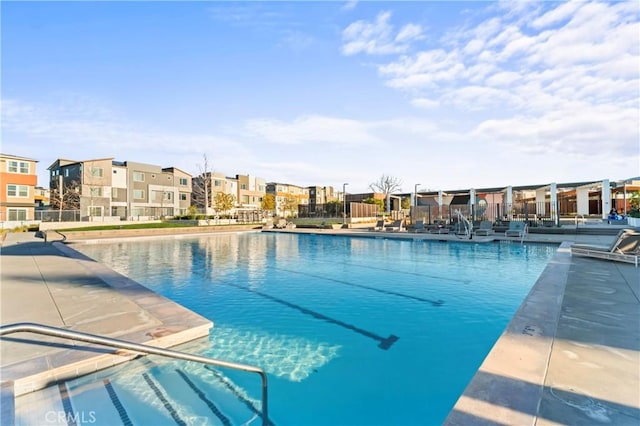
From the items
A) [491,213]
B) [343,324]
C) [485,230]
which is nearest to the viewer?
[343,324]

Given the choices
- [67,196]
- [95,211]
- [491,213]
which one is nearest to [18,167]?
[67,196]

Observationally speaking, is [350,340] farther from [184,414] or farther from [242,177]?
[242,177]

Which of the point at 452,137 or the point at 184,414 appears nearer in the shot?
the point at 184,414

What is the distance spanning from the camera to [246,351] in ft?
14.0

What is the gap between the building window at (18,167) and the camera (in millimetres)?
28016

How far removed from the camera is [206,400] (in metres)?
3.17

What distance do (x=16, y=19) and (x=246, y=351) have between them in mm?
11239

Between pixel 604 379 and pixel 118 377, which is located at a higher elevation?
pixel 604 379

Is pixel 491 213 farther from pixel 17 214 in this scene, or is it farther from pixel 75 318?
pixel 17 214

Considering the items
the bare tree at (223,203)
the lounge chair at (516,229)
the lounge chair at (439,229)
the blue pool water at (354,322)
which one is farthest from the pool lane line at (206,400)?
the bare tree at (223,203)

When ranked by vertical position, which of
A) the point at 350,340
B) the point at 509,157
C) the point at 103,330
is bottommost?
the point at 350,340

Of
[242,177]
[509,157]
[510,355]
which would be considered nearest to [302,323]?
[510,355]

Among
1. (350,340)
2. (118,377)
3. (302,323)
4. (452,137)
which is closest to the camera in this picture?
(118,377)

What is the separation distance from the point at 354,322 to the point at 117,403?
356 cm
